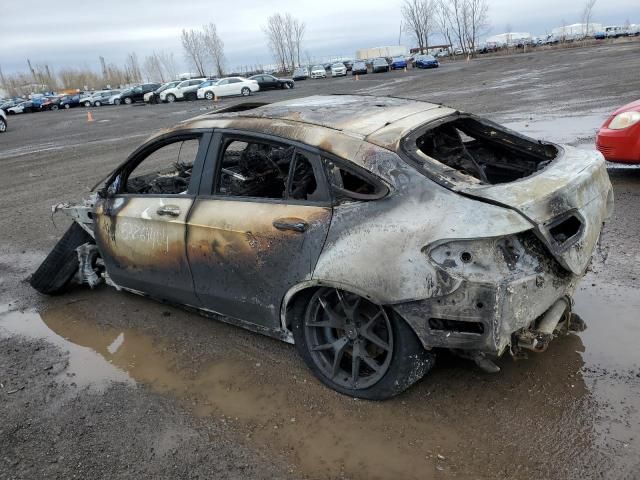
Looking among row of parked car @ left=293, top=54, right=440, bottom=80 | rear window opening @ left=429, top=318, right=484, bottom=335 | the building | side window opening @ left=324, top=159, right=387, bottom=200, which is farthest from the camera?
the building

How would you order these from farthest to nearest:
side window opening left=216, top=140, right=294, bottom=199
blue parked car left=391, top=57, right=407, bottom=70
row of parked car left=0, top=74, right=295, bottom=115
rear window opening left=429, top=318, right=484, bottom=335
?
blue parked car left=391, top=57, right=407, bottom=70 → row of parked car left=0, top=74, right=295, bottom=115 → side window opening left=216, top=140, right=294, bottom=199 → rear window opening left=429, top=318, right=484, bottom=335

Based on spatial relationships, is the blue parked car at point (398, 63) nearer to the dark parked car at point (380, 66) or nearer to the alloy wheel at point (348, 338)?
the dark parked car at point (380, 66)

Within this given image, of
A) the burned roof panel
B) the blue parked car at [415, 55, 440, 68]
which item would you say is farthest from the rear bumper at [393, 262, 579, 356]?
the blue parked car at [415, 55, 440, 68]

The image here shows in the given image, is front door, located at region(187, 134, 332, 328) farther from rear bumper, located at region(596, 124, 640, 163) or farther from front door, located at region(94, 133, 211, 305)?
rear bumper, located at region(596, 124, 640, 163)

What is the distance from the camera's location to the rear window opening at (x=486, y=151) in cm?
379

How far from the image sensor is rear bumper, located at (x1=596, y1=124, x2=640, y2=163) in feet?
19.8

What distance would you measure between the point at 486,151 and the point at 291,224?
1.90 m

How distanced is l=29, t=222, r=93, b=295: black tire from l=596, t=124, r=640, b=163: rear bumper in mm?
5877

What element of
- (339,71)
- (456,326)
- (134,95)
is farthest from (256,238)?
(339,71)

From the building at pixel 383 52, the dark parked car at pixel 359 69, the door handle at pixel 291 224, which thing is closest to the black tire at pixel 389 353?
the door handle at pixel 291 224

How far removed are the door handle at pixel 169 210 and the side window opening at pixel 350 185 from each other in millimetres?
1268

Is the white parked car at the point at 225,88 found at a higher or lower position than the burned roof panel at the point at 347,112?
lower

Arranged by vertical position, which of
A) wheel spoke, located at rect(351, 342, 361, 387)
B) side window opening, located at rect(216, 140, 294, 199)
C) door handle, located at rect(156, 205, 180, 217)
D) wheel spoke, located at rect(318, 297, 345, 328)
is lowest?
wheel spoke, located at rect(351, 342, 361, 387)

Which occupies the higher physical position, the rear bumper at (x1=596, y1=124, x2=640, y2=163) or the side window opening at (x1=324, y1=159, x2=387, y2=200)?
the side window opening at (x1=324, y1=159, x2=387, y2=200)
